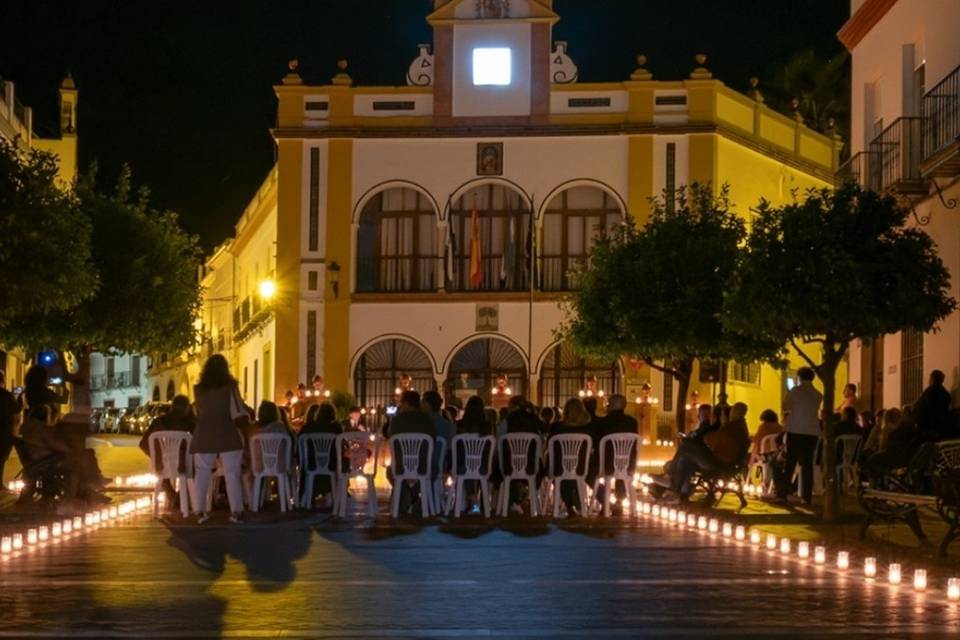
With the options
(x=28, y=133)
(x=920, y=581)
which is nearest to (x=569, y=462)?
(x=920, y=581)

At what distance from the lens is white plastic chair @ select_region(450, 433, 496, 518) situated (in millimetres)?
19766

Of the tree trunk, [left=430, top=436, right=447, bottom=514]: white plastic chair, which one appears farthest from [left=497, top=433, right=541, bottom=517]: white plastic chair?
the tree trunk

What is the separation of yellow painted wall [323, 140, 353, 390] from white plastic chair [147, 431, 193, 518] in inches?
1008

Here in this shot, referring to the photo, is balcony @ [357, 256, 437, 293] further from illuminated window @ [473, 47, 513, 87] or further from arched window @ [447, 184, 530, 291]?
illuminated window @ [473, 47, 513, 87]

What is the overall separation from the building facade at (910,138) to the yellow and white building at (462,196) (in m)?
15.8

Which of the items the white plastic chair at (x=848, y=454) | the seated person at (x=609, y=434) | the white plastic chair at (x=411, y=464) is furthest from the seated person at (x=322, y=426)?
the white plastic chair at (x=848, y=454)

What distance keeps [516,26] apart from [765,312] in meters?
27.6

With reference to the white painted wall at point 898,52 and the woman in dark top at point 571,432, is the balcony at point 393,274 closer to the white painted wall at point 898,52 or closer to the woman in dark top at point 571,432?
the white painted wall at point 898,52

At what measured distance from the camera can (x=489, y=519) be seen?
763 inches

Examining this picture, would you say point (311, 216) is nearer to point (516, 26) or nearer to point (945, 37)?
point (516, 26)

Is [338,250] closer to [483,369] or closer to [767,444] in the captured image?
[483,369]

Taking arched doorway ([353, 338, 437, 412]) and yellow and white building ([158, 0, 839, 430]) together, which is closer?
yellow and white building ([158, 0, 839, 430])

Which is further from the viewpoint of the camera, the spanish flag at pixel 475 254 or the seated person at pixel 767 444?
the spanish flag at pixel 475 254

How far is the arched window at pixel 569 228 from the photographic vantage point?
150ft
